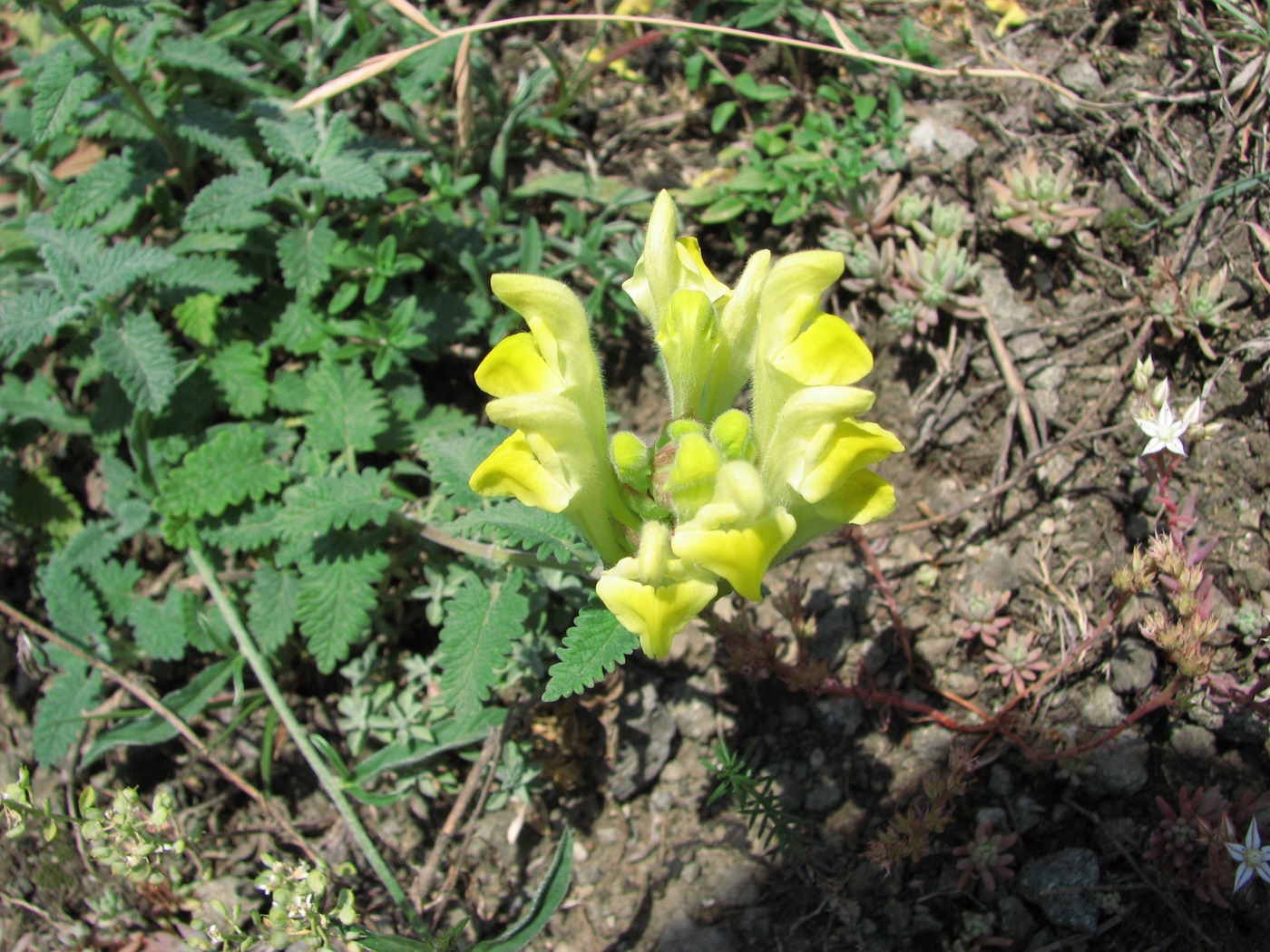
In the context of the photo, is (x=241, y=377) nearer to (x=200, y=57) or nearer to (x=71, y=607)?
(x=71, y=607)

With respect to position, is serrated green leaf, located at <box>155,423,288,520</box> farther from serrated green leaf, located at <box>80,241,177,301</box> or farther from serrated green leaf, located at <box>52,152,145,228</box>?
serrated green leaf, located at <box>52,152,145,228</box>

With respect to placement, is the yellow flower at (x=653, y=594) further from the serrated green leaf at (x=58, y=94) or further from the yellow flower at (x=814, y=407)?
the serrated green leaf at (x=58, y=94)

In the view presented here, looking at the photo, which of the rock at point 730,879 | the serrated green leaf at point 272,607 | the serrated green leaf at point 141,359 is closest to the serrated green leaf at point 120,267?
the serrated green leaf at point 141,359

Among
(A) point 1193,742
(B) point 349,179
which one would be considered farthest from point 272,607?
(A) point 1193,742

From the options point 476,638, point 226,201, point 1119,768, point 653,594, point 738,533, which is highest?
point 226,201

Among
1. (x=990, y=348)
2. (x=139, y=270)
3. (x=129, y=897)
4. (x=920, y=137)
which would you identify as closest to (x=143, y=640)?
(x=129, y=897)

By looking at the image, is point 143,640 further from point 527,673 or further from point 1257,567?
point 1257,567
